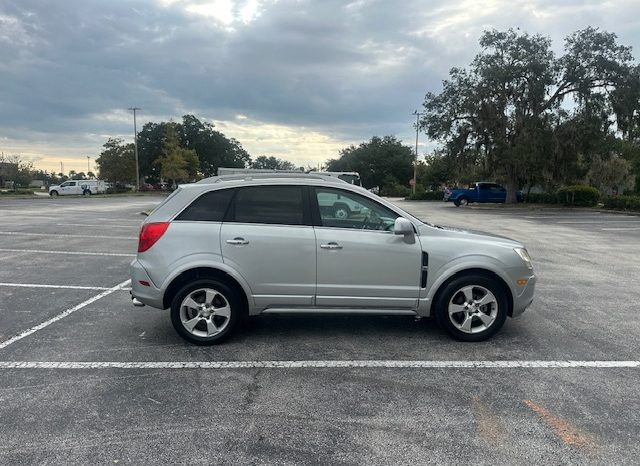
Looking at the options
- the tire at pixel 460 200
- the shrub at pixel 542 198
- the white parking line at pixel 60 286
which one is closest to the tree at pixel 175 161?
the tire at pixel 460 200

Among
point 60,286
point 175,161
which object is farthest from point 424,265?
point 175,161

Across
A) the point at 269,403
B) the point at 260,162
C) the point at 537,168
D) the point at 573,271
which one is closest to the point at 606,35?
the point at 537,168

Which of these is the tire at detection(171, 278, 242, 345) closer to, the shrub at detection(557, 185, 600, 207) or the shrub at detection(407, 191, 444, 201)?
the shrub at detection(557, 185, 600, 207)

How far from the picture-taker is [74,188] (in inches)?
1991

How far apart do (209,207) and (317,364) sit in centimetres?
189

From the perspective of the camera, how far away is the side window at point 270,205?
4.82 meters

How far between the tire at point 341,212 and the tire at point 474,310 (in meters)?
1.24

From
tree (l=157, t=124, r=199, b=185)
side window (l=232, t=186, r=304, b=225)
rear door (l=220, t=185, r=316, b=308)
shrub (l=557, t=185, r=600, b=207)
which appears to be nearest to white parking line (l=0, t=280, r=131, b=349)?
rear door (l=220, t=185, r=316, b=308)

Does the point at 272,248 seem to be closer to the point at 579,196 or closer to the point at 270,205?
the point at 270,205

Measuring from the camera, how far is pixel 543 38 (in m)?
32.7

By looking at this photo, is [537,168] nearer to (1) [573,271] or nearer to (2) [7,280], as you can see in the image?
(1) [573,271]

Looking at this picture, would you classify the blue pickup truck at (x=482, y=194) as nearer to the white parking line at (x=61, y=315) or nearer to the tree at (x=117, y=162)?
the white parking line at (x=61, y=315)

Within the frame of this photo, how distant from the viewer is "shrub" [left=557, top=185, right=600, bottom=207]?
32.4 meters

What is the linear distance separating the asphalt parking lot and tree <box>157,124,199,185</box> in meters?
56.1
